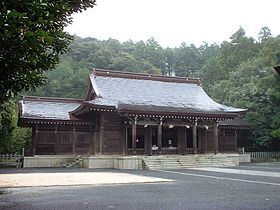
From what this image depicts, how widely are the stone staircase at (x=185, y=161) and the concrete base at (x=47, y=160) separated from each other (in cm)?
767

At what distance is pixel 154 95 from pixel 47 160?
1084 centimetres

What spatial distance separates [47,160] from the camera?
27594mm

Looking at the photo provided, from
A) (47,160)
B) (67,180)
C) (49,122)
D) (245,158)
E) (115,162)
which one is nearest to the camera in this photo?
(67,180)

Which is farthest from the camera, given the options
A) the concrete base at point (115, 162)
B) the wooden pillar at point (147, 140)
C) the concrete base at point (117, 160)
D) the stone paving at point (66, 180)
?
the wooden pillar at point (147, 140)

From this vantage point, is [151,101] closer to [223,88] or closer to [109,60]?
[223,88]

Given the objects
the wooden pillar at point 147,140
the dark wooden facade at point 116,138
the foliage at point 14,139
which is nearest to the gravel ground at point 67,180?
the dark wooden facade at point 116,138

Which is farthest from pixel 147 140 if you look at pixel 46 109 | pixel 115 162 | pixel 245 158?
pixel 245 158

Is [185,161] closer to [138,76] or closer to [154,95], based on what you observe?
[154,95]

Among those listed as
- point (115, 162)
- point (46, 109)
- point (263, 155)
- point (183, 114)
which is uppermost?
point (46, 109)

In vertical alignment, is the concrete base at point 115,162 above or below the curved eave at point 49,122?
below

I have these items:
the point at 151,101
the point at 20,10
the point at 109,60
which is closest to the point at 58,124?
the point at 151,101

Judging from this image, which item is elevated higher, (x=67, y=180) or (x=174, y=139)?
(x=174, y=139)

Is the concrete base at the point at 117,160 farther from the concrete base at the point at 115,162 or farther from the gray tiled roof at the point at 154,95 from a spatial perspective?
the gray tiled roof at the point at 154,95

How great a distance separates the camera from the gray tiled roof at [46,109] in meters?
27.7
